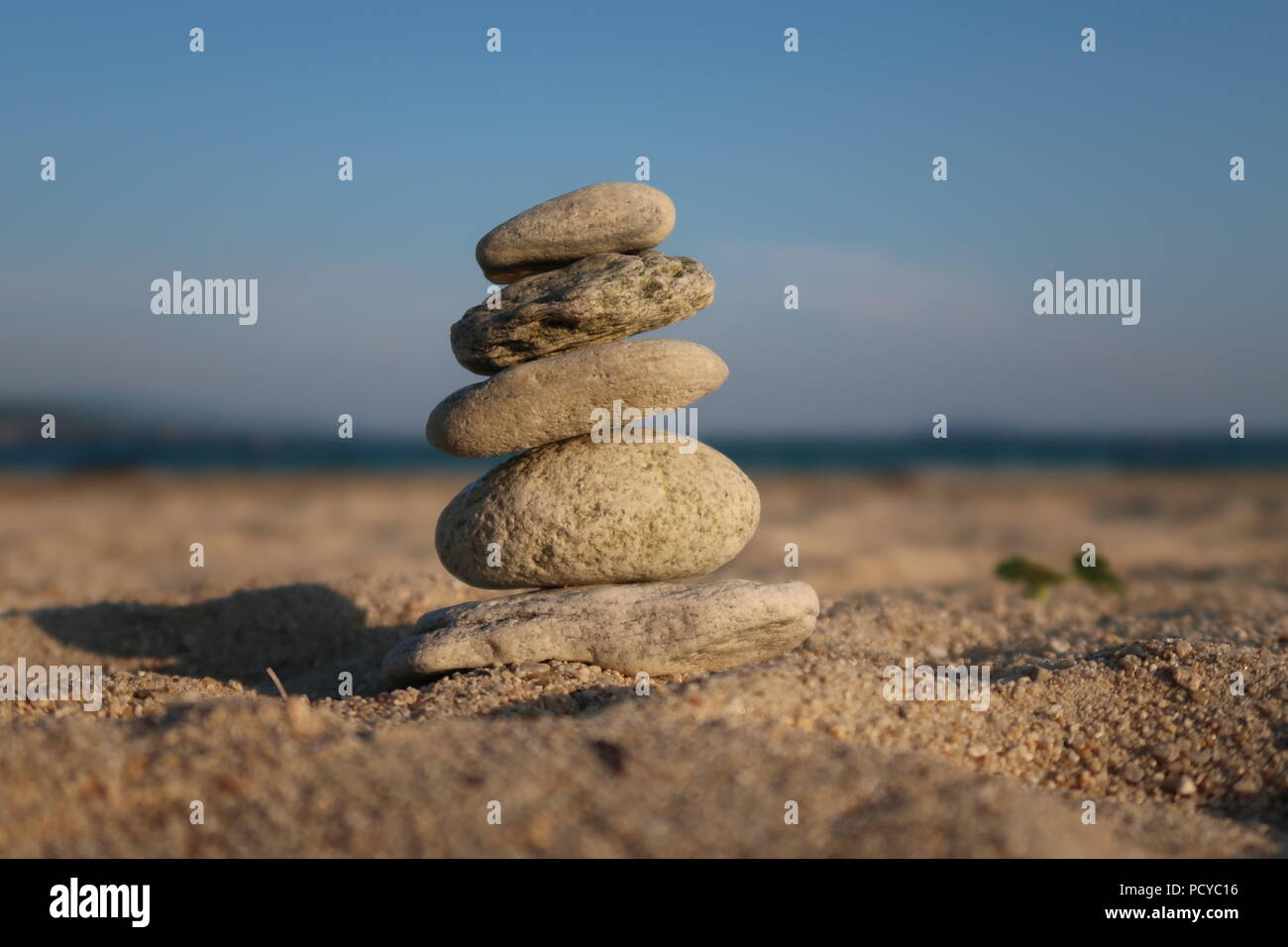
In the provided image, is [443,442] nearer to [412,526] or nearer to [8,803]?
[8,803]

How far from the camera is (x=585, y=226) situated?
6672mm

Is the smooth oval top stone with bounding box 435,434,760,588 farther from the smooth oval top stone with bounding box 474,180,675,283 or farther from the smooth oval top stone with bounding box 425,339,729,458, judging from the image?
the smooth oval top stone with bounding box 474,180,675,283

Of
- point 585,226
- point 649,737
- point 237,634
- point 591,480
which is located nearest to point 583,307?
point 585,226

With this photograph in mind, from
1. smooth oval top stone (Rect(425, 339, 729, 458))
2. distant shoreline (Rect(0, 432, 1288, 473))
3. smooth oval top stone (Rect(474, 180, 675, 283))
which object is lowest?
smooth oval top stone (Rect(425, 339, 729, 458))

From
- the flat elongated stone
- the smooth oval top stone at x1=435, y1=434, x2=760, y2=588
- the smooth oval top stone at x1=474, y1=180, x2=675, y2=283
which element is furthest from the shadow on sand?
the smooth oval top stone at x1=474, y1=180, x2=675, y2=283

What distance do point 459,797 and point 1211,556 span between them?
608 inches

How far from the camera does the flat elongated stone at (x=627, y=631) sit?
624 cm

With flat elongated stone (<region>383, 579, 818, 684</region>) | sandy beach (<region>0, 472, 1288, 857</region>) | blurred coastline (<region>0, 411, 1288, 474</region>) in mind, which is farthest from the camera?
blurred coastline (<region>0, 411, 1288, 474</region>)

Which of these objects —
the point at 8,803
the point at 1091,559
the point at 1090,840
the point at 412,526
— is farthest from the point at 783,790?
the point at 412,526

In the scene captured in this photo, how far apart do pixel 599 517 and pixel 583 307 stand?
4.70 ft

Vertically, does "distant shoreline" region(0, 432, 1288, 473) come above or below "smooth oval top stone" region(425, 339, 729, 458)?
above

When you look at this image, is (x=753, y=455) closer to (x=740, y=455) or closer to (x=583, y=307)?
(x=740, y=455)

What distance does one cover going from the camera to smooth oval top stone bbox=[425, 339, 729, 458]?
6.45 metres

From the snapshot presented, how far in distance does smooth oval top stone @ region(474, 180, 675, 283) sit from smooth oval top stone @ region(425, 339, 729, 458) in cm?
78
